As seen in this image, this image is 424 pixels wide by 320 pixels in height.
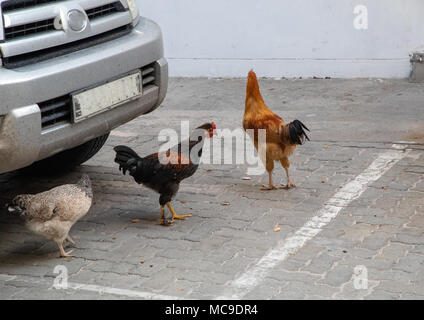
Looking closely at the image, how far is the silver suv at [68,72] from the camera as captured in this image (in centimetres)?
434

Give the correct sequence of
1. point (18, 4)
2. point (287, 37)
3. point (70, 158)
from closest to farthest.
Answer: point (18, 4)
point (70, 158)
point (287, 37)

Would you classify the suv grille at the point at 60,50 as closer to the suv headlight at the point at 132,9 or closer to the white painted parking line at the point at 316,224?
the suv headlight at the point at 132,9

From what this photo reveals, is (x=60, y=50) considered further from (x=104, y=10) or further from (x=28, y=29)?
(x=104, y=10)

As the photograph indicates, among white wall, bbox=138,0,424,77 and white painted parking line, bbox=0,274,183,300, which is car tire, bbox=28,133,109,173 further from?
white wall, bbox=138,0,424,77

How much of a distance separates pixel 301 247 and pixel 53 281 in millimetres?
1639

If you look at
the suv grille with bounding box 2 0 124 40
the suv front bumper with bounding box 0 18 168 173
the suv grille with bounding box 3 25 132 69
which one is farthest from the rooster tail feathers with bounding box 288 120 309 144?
the suv grille with bounding box 2 0 124 40

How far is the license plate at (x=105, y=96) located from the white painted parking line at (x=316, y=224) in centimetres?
155

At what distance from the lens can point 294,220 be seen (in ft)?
16.8

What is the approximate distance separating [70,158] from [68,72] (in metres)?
1.70

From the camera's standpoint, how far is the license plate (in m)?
4.71

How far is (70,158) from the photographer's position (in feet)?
20.2

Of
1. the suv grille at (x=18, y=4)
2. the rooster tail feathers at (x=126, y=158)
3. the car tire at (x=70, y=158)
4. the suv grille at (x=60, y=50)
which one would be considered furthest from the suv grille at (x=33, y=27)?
the car tire at (x=70, y=158)

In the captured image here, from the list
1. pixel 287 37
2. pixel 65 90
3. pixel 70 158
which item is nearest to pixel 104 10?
pixel 65 90

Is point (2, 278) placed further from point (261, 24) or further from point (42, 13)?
point (261, 24)
